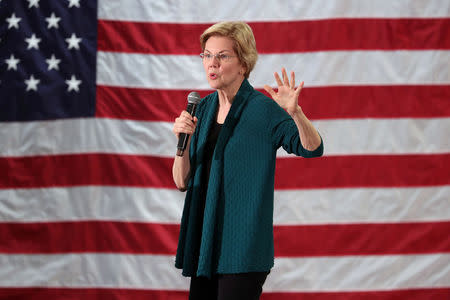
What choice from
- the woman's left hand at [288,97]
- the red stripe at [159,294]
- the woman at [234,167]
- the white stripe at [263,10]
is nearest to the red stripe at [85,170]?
the red stripe at [159,294]

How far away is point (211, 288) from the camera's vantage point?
1.21 m

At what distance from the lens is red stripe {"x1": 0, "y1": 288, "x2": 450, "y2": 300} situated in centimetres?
244

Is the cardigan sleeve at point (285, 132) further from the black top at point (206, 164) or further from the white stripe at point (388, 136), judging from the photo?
the white stripe at point (388, 136)

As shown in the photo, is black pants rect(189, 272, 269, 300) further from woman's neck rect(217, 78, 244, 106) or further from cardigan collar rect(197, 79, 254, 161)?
woman's neck rect(217, 78, 244, 106)

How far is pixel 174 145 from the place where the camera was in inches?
99.5

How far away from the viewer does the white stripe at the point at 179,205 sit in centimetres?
243

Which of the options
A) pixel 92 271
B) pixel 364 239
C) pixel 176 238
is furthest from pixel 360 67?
pixel 92 271

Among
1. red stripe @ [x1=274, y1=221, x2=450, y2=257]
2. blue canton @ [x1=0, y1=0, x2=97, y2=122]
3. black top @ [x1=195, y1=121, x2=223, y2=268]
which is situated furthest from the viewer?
blue canton @ [x1=0, y1=0, x2=97, y2=122]

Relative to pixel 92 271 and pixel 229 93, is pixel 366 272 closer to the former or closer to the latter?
pixel 92 271

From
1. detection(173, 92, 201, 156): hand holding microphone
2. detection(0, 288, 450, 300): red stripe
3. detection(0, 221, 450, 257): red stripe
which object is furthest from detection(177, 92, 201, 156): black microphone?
detection(0, 288, 450, 300): red stripe

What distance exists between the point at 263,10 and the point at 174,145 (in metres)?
0.89

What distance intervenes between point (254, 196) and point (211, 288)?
0.94 ft

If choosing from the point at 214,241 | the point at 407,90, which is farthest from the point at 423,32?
the point at 214,241

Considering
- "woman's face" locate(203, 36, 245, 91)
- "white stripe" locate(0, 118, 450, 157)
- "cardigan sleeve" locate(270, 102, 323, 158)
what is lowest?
"white stripe" locate(0, 118, 450, 157)
